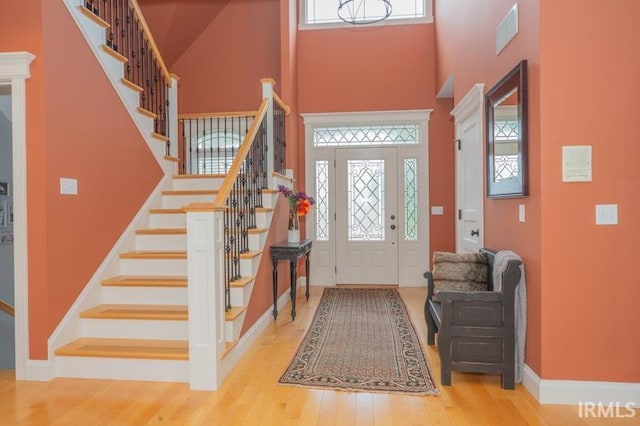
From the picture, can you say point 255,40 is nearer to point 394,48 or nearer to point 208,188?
point 394,48

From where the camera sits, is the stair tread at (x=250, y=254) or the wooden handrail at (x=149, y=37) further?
the wooden handrail at (x=149, y=37)

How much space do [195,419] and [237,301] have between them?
1047 millimetres

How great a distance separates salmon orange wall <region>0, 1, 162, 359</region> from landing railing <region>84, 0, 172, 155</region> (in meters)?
0.57

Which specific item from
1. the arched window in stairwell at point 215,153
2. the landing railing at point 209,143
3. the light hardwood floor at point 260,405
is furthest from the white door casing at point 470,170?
the arched window in stairwell at point 215,153

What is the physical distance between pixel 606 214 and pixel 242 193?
275 centimetres

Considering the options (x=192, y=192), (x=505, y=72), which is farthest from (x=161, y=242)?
(x=505, y=72)

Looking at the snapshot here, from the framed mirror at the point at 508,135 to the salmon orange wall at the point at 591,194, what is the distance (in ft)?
0.73

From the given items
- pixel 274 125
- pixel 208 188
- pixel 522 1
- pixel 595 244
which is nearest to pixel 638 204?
pixel 595 244

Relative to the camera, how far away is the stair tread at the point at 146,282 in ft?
10.8

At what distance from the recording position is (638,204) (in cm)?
238

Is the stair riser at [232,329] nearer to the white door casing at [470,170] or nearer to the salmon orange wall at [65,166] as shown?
the salmon orange wall at [65,166]

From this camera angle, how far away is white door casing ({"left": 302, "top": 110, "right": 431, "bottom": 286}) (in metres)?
5.97

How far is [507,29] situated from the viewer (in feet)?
9.80

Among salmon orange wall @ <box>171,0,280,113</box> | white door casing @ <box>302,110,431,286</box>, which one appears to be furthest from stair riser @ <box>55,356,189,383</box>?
salmon orange wall @ <box>171,0,280,113</box>
